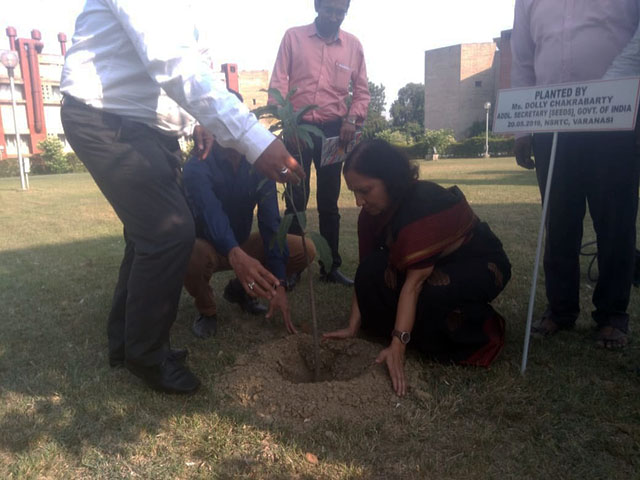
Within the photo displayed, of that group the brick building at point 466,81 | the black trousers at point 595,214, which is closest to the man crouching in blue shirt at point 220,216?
the black trousers at point 595,214

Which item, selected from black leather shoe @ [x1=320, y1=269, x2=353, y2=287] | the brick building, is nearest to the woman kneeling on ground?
black leather shoe @ [x1=320, y1=269, x2=353, y2=287]

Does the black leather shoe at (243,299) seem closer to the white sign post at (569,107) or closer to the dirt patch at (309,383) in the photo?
the dirt patch at (309,383)

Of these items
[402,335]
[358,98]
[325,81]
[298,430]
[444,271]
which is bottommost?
→ [298,430]

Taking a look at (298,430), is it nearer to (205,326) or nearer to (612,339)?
(205,326)

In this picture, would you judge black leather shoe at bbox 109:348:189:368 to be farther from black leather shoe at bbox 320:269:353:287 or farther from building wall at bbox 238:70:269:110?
building wall at bbox 238:70:269:110

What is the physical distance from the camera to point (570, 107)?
2.34 m

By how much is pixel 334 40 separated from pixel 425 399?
292cm

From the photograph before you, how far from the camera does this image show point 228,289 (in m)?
3.71

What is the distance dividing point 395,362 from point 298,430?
58cm

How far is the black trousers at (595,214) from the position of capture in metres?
2.74

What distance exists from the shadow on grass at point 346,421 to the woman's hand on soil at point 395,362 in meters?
0.16

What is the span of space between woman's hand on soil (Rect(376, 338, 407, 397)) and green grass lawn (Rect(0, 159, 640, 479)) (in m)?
0.14

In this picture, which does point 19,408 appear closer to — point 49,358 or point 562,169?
point 49,358

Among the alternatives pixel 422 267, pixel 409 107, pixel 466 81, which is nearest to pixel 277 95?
pixel 422 267
